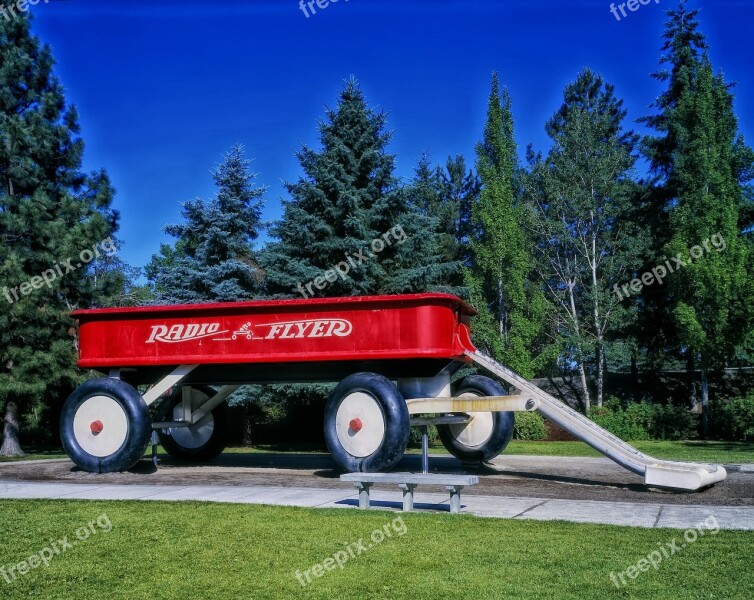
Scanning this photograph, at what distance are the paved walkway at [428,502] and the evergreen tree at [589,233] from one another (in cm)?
2080

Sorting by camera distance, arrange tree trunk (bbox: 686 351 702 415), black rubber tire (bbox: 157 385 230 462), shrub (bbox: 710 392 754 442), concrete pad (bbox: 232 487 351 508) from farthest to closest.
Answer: tree trunk (bbox: 686 351 702 415) < shrub (bbox: 710 392 754 442) < black rubber tire (bbox: 157 385 230 462) < concrete pad (bbox: 232 487 351 508)

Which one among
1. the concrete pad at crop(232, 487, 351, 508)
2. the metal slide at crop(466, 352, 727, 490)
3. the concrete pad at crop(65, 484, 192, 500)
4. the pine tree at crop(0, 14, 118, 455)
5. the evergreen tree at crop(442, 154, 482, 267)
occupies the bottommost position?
the concrete pad at crop(232, 487, 351, 508)

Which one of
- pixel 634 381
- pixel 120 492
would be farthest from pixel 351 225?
pixel 634 381

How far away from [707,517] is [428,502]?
3.18 metres

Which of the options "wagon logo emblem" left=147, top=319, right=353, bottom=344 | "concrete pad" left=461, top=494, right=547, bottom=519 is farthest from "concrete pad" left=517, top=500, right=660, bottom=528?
"wagon logo emblem" left=147, top=319, right=353, bottom=344

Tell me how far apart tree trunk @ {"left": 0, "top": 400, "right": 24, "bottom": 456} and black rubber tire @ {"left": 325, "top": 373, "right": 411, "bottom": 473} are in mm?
12118

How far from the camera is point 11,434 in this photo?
66.6 feet

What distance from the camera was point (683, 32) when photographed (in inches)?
1261

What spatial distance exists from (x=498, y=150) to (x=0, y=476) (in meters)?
20.8

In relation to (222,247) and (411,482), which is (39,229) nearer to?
(222,247)

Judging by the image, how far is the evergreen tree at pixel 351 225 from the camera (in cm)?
2117

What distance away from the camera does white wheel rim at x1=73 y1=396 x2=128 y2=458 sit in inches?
499

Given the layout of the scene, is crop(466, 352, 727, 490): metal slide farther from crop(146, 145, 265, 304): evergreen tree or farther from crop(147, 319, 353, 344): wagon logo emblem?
crop(146, 145, 265, 304): evergreen tree

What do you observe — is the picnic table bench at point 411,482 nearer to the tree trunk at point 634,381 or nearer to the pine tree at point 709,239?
the pine tree at point 709,239
